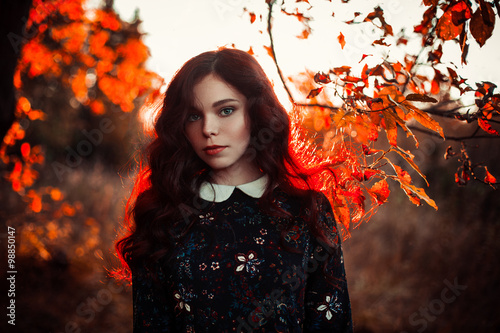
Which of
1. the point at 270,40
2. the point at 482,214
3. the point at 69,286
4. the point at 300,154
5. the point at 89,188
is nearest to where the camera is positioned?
the point at 270,40

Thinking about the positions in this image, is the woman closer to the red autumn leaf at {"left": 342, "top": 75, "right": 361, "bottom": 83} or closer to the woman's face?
the woman's face

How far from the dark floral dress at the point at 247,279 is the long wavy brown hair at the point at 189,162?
6 cm

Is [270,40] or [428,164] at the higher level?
[428,164]

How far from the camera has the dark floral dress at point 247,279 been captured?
4.42 feet

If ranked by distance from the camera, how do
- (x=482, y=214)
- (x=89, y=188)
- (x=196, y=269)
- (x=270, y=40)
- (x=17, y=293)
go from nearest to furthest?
(x=196, y=269)
(x=270, y=40)
(x=482, y=214)
(x=17, y=293)
(x=89, y=188)

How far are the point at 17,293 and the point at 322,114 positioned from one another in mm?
4148

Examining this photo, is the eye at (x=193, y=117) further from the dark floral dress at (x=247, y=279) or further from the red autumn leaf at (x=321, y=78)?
the red autumn leaf at (x=321, y=78)

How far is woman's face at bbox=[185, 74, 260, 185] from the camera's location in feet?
4.57

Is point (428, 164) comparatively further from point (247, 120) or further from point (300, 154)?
point (247, 120)

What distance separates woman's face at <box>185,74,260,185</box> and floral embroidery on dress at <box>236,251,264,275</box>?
0.35 metres

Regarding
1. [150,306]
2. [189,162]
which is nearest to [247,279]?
[150,306]

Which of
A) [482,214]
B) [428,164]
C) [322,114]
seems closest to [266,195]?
[322,114]

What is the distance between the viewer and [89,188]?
718 centimetres

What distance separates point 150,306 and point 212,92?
90 centimetres
